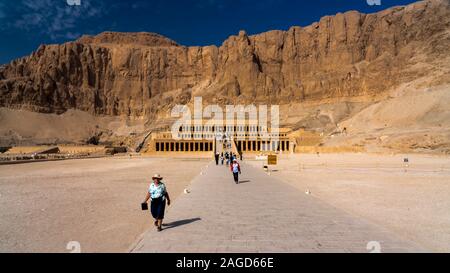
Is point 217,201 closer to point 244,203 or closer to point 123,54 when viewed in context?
point 244,203

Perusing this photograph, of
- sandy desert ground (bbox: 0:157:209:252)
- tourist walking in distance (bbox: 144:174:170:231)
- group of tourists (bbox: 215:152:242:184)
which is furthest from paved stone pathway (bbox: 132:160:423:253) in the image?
group of tourists (bbox: 215:152:242:184)

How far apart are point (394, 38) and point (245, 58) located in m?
52.7

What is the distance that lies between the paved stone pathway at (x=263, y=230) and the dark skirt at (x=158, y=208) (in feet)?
1.09

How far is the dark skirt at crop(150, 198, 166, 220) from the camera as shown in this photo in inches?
279

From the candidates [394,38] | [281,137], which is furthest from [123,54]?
[394,38]

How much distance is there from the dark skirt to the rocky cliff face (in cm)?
10516

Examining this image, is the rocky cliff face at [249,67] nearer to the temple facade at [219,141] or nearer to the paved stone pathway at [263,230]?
the temple facade at [219,141]

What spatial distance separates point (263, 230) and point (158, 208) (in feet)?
7.41

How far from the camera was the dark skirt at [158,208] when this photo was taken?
7.08m

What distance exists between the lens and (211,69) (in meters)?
140

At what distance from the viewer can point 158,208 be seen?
7.15 meters

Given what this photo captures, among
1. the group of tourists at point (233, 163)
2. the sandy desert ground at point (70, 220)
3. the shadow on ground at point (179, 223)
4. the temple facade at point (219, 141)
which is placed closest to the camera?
the sandy desert ground at point (70, 220)

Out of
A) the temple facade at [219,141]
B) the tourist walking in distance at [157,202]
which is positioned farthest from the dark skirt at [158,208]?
the temple facade at [219,141]

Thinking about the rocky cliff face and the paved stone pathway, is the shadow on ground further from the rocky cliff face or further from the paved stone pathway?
the rocky cliff face
